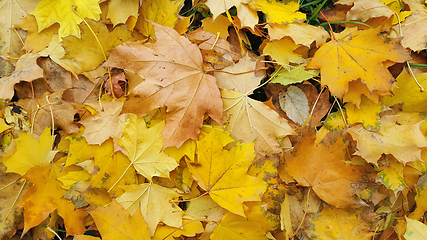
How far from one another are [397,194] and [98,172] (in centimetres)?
123

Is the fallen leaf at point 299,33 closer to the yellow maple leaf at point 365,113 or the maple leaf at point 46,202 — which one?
the yellow maple leaf at point 365,113

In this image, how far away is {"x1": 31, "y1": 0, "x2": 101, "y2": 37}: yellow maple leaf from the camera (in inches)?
38.8

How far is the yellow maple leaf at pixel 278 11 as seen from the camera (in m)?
0.98

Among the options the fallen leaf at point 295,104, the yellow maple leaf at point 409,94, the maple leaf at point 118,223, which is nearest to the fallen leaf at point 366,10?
the yellow maple leaf at point 409,94

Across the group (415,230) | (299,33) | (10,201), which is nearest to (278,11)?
(299,33)

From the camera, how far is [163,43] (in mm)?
912

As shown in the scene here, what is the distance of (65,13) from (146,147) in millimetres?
643

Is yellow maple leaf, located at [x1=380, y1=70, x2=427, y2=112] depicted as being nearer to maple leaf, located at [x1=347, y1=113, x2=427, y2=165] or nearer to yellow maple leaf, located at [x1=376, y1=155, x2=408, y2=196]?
maple leaf, located at [x1=347, y1=113, x2=427, y2=165]

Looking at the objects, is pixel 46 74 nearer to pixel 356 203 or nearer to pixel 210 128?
pixel 210 128

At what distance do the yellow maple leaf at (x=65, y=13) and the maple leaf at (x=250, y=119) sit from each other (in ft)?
2.07

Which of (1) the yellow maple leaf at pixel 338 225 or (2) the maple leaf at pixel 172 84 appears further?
(1) the yellow maple leaf at pixel 338 225

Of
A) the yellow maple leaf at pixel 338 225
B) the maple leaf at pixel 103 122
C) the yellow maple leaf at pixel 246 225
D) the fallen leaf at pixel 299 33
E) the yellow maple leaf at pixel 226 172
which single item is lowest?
the yellow maple leaf at pixel 338 225

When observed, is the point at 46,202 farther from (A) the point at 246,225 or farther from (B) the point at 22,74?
(A) the point at 246,225

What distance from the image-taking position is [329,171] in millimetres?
969
